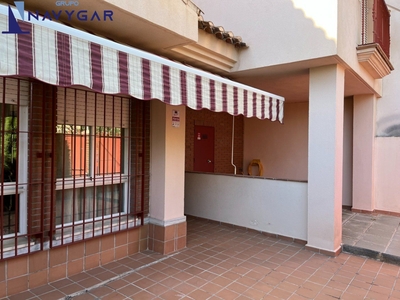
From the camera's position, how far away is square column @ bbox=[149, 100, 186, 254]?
690cm

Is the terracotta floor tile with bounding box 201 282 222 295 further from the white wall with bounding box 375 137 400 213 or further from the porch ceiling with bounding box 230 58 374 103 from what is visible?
the white wall with bounding box 375 137 400 213

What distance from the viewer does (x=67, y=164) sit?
5.86 m

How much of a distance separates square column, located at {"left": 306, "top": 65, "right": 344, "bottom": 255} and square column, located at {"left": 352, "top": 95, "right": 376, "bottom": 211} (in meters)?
4.51

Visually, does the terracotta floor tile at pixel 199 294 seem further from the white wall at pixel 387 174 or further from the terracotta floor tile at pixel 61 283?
the white wall at pixel 387 174


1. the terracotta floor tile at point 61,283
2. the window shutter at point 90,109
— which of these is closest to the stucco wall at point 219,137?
the window shutter at point 90,109

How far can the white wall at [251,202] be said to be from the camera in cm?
795

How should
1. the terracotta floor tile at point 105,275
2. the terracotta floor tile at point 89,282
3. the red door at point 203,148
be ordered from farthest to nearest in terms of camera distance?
the red door at point 203,148, the terracotta floor tile at point 105,275, the terracotta floor tile at point 89,282

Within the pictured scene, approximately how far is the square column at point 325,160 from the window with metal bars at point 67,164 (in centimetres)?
419

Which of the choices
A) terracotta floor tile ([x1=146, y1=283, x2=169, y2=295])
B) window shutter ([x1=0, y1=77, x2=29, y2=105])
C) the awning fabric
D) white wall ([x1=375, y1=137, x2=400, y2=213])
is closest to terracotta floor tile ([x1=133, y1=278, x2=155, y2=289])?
terracotta floor tile ([x1=146, y1=283, x2=169, y2=295])

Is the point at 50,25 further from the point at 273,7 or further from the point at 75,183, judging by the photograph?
the point at 273,7

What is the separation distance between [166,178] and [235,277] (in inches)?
104

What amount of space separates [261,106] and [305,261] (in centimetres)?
375

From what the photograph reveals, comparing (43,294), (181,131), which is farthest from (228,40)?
(43,294)

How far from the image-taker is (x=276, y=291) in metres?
5.27
